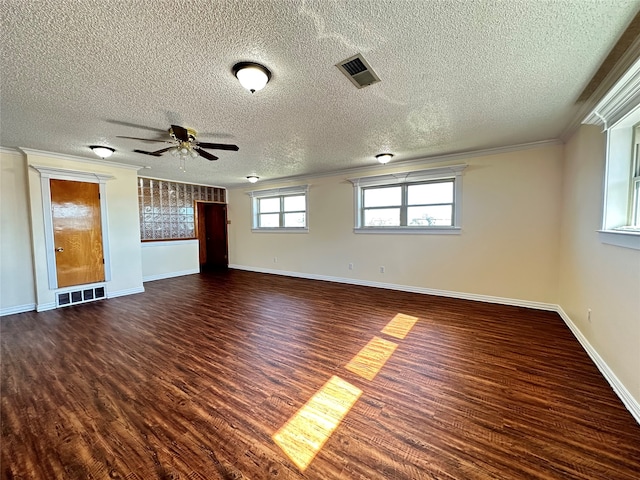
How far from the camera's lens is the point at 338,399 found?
1.96 m

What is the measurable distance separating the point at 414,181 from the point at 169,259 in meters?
6.08

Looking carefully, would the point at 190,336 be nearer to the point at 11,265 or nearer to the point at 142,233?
the point at 11,265

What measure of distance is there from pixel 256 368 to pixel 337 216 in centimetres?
396

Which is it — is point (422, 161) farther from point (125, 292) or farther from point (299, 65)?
point (125, 292)

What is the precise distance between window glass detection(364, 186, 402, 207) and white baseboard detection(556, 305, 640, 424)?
314cm

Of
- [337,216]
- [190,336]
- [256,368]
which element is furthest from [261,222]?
[256,368]

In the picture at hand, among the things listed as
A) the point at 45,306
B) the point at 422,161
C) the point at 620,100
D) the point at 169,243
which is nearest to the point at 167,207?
the point at 169,243

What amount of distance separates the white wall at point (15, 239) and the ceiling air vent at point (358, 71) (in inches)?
205

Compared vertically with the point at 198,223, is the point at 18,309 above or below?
below

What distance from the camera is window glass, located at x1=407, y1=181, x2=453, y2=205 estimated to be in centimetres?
462

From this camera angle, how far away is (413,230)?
488 centimetres

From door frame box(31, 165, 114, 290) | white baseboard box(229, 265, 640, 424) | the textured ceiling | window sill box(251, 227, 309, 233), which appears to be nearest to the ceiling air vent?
the textured ceiling

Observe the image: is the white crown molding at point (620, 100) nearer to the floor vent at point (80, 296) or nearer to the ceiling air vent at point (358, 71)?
the ceiling air vent at point (358, 71)

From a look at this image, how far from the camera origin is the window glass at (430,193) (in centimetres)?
462
